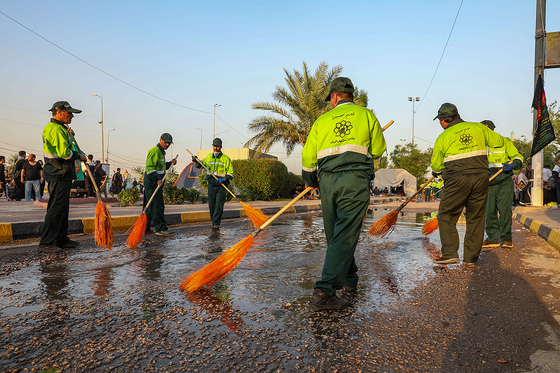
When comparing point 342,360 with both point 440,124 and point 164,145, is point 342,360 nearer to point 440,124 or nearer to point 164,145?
point 440,124

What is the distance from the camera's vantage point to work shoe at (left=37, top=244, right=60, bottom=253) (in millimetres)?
5180

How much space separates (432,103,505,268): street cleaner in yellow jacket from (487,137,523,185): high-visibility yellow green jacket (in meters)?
0.86

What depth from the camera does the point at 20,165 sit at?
15.4m

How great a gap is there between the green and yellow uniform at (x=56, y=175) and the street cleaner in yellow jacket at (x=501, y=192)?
19.0ft

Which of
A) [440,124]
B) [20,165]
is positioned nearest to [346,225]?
[440,124]

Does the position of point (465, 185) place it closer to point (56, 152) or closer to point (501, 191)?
point (501, 191)

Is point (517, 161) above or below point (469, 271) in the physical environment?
above

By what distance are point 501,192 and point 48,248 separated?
6.32m

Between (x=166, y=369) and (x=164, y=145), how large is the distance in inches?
236

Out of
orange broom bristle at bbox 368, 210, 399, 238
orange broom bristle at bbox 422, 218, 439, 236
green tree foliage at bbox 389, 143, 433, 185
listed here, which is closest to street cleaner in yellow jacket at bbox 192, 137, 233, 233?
orange broom bristle at bbox 368, 210, 399, 238

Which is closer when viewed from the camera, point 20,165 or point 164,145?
point 164,145

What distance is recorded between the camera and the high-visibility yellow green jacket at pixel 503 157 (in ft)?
18.2

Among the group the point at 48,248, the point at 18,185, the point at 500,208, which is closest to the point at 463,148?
the point at 500,208

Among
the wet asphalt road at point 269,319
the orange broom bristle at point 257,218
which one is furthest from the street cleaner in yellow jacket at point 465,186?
the orange broom bristle at point 257,218
